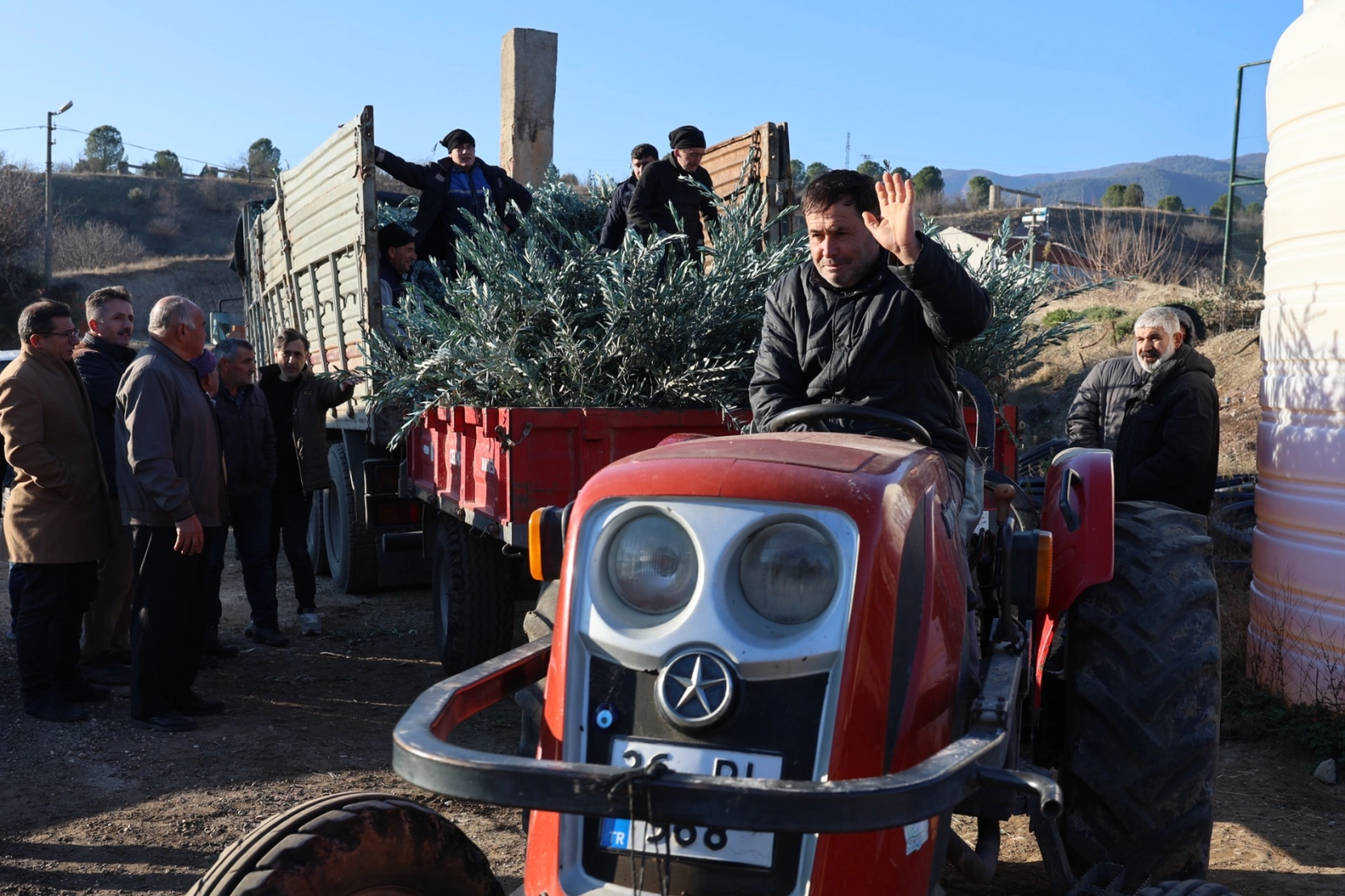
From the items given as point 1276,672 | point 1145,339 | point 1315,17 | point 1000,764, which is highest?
point 1315,17

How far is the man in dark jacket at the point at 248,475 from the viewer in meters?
6.71

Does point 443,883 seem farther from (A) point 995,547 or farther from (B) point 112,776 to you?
(B) point 112,776

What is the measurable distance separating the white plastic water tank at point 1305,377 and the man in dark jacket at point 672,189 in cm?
322

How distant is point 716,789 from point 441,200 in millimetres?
6603

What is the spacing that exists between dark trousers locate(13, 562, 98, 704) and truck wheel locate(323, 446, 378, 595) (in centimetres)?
226

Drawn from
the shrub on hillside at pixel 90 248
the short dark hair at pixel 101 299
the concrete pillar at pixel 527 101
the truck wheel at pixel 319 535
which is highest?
the shrub on hillside at pixel 90 248

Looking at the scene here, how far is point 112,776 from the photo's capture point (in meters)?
4.81

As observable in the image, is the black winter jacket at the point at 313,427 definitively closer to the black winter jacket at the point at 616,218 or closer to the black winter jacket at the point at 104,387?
the black winter jacket at the point at 104,387

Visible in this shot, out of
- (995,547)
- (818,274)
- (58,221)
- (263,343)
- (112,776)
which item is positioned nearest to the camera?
(995,547)

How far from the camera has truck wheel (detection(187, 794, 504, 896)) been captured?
2201mm

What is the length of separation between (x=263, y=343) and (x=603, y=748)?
409 inches

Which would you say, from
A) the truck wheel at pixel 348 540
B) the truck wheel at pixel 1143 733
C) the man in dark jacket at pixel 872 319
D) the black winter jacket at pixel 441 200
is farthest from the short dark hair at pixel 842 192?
the truck wheel at pixel 348 540

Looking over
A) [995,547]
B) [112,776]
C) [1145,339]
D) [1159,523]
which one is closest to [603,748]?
[995,547]

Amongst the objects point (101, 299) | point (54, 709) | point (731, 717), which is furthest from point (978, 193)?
point (731, 717)
